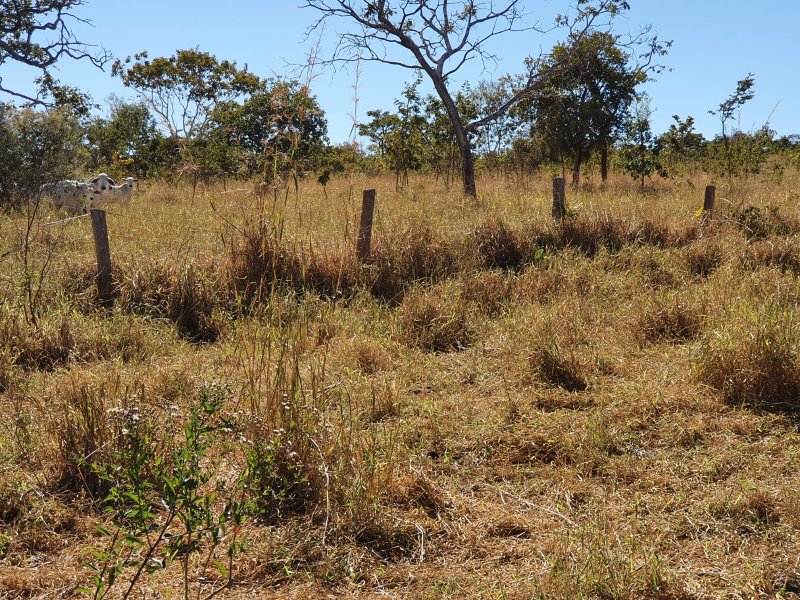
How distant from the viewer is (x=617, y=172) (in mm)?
19281

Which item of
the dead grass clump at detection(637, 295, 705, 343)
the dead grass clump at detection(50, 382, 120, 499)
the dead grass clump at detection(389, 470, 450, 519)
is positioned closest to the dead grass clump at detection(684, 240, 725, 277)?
the dead grass clump at detection(637, 295, 705, 343)

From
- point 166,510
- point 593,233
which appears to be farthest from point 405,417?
point 593,233

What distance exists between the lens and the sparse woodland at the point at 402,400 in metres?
2.76

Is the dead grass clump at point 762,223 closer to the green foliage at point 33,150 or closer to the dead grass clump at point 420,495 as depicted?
the dead grass clump at point 420,495

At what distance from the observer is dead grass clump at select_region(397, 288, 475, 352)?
19.2 feet

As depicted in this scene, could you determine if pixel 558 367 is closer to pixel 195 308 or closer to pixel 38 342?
pixel 195 308

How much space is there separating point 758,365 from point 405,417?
2.21 metres

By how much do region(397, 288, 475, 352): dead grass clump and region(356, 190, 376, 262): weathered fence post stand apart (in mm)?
966

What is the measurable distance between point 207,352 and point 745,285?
4.75 metres

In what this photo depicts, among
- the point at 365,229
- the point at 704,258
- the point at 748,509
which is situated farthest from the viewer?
the point at 704,258

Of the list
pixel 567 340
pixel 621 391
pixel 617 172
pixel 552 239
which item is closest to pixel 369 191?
pixel 552 239

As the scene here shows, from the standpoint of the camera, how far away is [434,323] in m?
6.04

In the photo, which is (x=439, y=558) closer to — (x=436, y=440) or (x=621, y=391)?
(x=436, y=440)

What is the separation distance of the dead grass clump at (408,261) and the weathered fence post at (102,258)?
7.97 feet
